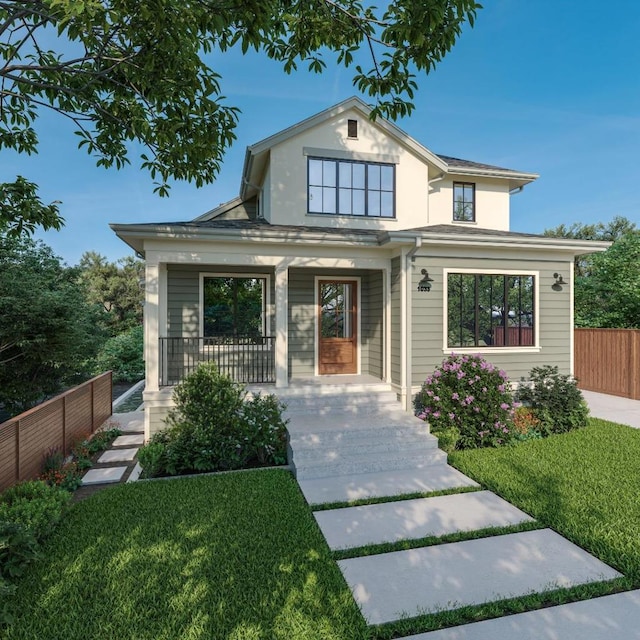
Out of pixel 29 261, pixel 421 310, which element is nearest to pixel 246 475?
pixel 421 310

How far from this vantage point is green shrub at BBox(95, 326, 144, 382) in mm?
15219

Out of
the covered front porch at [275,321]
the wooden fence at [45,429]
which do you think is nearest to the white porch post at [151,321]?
the covered front porch at [275,321]

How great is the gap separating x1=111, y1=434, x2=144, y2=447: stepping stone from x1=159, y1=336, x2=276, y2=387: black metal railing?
1.19m

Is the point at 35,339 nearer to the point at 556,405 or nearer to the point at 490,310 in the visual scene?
the point at 490,310

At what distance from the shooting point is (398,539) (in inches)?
144

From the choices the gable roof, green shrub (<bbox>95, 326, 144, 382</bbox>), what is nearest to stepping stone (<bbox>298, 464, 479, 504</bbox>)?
the gable roof

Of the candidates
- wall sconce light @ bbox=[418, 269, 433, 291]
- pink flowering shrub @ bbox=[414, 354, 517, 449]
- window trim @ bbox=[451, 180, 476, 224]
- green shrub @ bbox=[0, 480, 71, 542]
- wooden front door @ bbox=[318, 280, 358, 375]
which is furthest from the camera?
window trim @ bbox=[451, 180, 476, 224]

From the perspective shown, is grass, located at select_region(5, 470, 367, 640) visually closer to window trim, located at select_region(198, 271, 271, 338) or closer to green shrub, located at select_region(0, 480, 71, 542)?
green shrub, located at select_region(0, 480, 71, 542)

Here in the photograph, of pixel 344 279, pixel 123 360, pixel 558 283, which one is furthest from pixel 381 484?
pixel 123 360

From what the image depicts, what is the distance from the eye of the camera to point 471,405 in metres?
6.41

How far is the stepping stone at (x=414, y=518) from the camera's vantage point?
3.74 m

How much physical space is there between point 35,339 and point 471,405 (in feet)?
25.8

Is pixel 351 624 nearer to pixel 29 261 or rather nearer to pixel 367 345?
pixel 367 345

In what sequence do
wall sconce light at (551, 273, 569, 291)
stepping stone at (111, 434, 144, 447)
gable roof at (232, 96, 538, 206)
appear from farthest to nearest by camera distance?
gable roof at (232, 96, 538, 206), wall sconce light at (551, 273, 569, 291), stepping stone at (111, 434, 144, 447)
